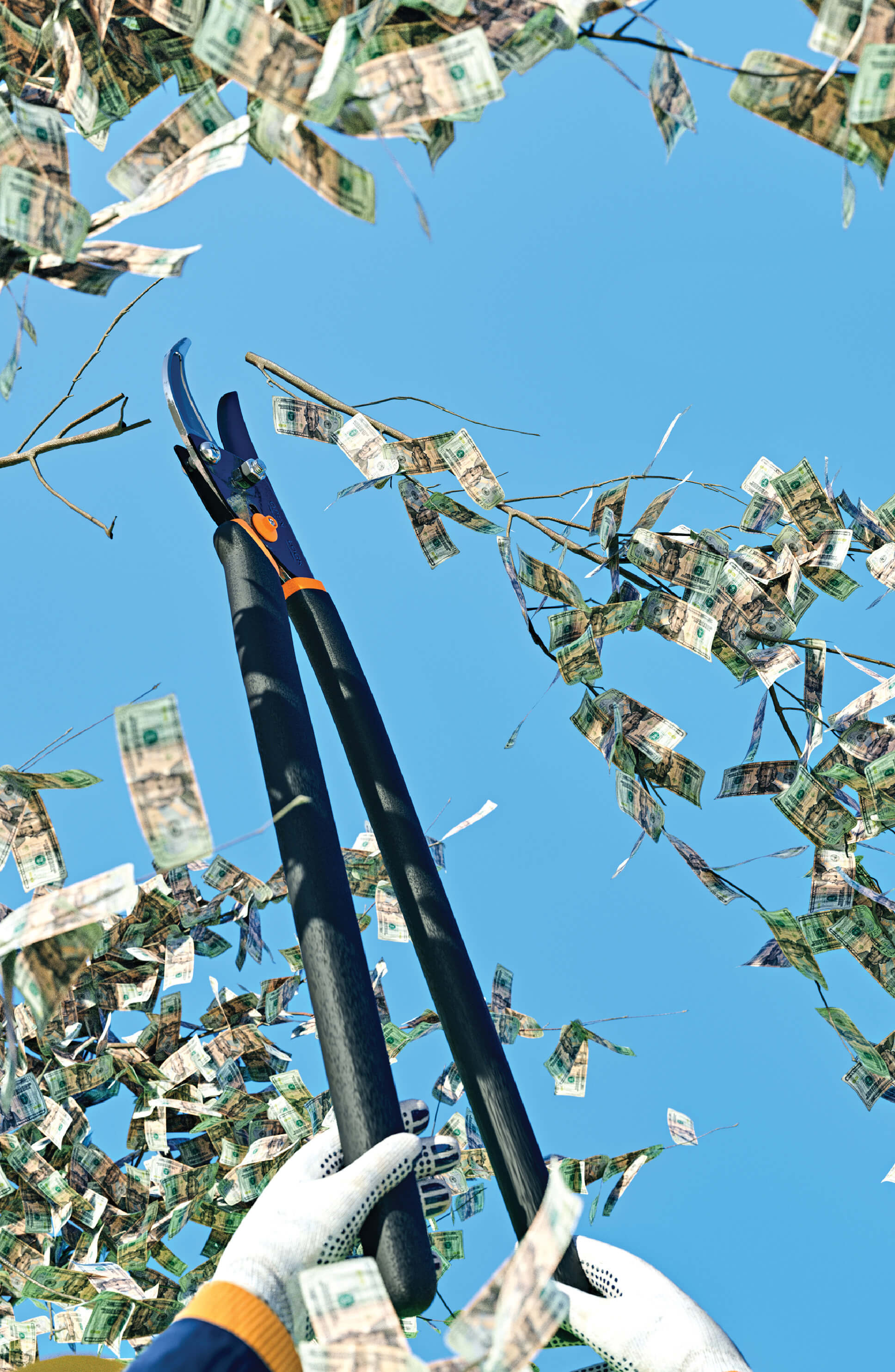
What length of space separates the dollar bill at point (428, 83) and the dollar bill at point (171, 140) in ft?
0.44

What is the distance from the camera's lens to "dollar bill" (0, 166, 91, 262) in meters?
0.70

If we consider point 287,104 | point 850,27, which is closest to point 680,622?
point 850,27

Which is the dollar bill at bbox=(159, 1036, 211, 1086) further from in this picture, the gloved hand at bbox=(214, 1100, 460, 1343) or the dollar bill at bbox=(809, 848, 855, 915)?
the dollar bill at bbox=(809, 848, 855, 915)

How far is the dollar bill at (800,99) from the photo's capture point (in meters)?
0.76

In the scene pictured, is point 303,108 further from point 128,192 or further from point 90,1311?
point 90,1311

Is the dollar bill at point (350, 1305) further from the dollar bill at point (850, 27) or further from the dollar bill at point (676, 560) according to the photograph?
the dollar bill at point (676, 560)

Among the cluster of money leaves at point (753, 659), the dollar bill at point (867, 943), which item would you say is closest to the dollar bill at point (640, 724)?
the cluster of money leaves at point (753, 659)

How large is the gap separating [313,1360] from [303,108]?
2.92ft

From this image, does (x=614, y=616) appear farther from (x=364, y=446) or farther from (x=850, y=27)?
(x=850, y=27)

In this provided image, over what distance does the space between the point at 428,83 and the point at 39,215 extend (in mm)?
308

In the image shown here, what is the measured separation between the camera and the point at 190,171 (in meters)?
0.73

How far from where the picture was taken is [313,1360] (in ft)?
2.15

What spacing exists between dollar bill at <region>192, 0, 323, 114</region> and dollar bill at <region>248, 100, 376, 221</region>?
3cm

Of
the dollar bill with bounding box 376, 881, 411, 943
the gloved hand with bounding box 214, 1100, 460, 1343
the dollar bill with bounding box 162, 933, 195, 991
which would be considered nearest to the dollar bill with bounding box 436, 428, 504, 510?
the dollar bill with bounding box 376, 881, 411, 943
